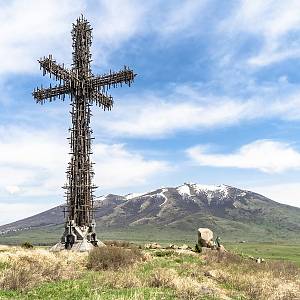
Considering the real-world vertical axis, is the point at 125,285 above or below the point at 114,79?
below

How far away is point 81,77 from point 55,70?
2606mm

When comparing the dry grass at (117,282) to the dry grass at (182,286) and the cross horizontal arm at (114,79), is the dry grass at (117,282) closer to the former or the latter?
the dry grass at (182,286)

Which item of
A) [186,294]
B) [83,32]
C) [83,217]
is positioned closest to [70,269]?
[186,294]

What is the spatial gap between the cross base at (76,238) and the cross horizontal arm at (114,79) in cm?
1369

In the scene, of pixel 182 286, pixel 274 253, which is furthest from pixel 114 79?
pixel 274 253

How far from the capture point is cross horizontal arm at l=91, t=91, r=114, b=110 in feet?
138

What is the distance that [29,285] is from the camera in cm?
1692

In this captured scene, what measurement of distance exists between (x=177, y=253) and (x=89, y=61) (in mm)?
20950

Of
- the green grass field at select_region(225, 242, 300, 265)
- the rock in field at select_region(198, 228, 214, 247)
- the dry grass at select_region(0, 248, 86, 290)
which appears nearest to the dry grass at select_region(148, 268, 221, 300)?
the dry grass at select_region(0, 248, 86, 290)

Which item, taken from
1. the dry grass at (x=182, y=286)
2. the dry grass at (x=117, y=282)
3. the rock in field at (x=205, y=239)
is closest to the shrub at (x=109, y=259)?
the dry grass at (x=117, y=282)

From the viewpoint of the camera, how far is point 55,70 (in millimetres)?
40875

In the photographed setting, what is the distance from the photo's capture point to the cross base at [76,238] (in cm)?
3806

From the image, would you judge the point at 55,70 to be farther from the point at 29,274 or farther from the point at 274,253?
the point at 274,253

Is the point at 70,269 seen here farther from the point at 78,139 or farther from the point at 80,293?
the point at 78,139
